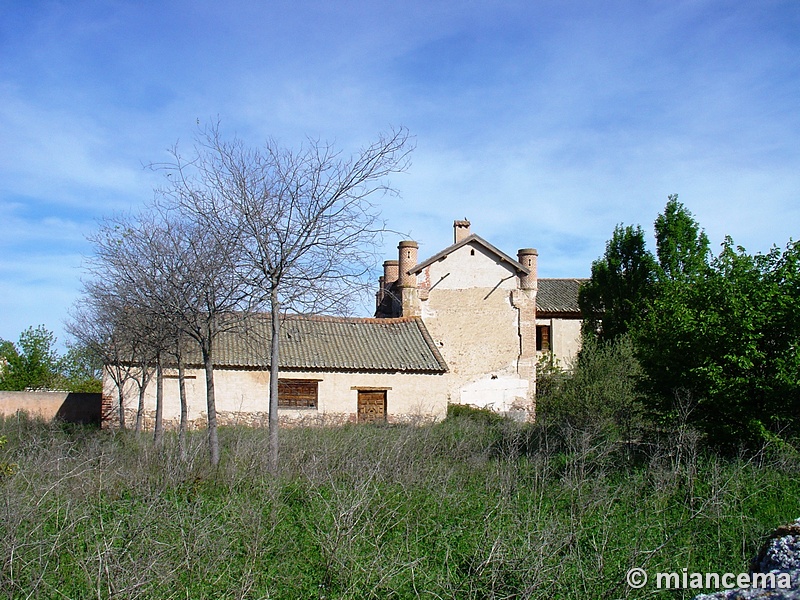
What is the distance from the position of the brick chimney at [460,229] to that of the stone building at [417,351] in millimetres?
48

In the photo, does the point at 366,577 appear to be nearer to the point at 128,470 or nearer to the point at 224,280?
the point at 128,470

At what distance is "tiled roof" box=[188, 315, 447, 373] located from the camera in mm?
22984

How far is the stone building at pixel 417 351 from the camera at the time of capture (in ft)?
74.7

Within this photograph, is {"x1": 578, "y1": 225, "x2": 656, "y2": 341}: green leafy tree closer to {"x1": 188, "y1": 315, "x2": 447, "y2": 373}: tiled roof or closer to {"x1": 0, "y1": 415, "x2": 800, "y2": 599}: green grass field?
{"x1": 188, "y1": 315, "x2": 447, "y2": 373}: tiled roof

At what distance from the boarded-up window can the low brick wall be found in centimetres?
947

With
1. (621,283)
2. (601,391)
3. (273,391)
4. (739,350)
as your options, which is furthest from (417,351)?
(273,391)

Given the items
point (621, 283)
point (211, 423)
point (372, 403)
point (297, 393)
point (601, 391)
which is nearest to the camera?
point (211, 423)

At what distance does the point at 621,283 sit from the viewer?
2798 cm

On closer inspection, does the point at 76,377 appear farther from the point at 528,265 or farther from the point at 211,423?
the point at 211,423

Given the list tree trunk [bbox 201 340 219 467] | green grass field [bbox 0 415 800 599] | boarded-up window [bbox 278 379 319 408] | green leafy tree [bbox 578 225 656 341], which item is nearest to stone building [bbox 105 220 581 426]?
boarded-up window [bbox 278 379 319 408]

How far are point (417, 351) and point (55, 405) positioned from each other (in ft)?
51.1

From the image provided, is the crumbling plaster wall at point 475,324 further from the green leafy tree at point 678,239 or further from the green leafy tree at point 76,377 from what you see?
Result: the green leafy tree at point 76,377

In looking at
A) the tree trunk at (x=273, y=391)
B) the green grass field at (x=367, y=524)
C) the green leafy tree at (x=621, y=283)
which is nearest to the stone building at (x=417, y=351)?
the green leafy tree at (x=621, y=283)

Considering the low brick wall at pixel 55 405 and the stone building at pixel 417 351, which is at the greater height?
the stone building at pixel 417 351
